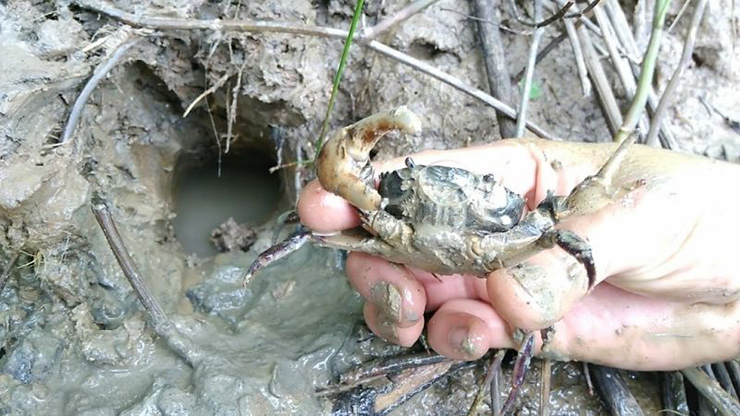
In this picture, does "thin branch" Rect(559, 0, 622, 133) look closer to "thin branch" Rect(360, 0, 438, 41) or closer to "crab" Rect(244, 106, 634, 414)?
"thin branch" Rect(360, 0, 438, 41)

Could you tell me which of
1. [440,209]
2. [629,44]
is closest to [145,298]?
[440,209]

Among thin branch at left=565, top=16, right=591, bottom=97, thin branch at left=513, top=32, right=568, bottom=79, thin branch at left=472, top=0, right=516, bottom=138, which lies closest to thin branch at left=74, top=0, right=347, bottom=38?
thin branch at left=472, top=0, right=516, bottom=138

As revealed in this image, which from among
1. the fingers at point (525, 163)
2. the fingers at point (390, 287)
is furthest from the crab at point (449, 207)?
the fingers at point (525, 163)

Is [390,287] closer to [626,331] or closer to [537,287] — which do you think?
[537,287]

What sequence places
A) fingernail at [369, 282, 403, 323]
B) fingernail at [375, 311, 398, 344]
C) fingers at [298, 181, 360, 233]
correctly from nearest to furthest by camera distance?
fingers at [298, 181, 360, 233]
fingernail at [369, 282, 403, 323]
fingernail at [375, 311, 398, 344]

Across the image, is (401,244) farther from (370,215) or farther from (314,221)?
(314,221)

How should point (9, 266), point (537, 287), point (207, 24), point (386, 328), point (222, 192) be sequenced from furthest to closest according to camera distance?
1. point (222, 192)
2. point (207, 24)
3. point (9, 266)
4. point (386, 328)
5. point (537, 287)
